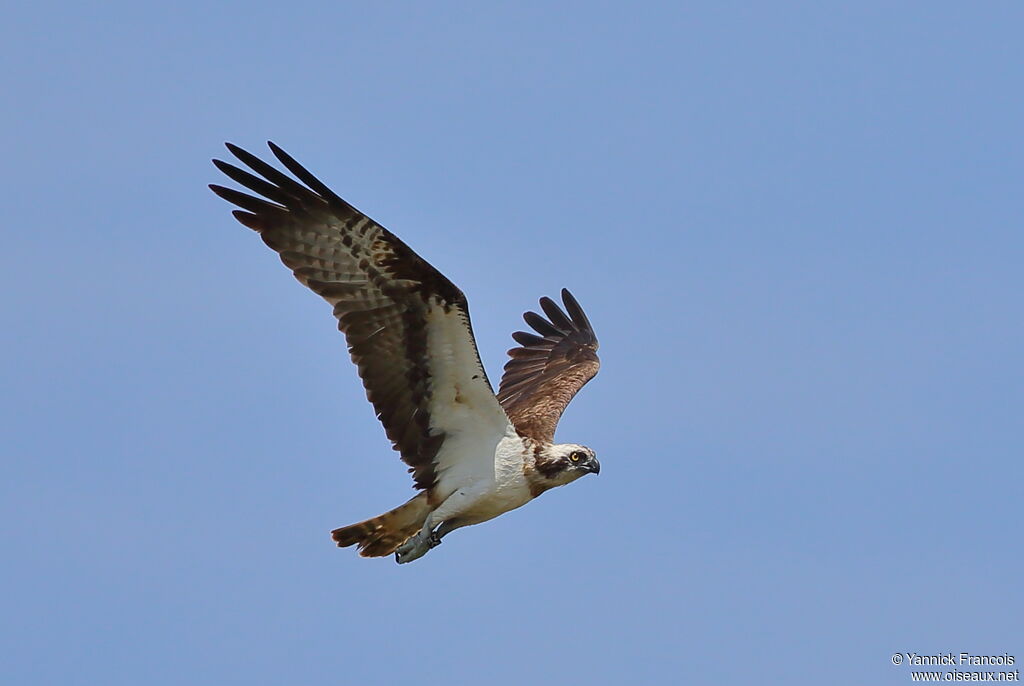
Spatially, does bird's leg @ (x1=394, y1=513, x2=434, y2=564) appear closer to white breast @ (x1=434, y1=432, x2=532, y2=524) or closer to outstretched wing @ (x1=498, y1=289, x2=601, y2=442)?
white breast @ (x1=434, y1=432, x2=532, y2=524)

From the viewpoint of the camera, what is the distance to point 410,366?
15.6m

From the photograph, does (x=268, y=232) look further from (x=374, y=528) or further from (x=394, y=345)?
(x=374, y=528)

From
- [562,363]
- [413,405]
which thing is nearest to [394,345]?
[413,405]

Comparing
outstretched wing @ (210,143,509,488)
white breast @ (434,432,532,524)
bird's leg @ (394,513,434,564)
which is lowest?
bird's leg @ (394,513,434,564)

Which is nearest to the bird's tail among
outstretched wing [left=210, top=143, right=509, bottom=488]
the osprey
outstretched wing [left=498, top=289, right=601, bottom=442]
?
the osprey

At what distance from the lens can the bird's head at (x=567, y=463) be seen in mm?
15836

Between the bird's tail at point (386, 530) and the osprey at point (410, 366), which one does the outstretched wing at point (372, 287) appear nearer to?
the osprey at point (410, 366)

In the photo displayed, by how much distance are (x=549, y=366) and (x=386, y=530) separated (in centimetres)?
412

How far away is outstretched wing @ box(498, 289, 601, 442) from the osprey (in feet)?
4.88

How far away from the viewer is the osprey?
15.3m

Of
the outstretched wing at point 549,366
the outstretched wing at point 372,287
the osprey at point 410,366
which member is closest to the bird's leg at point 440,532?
the osprey at point 410,366

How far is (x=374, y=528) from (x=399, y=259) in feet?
7.77

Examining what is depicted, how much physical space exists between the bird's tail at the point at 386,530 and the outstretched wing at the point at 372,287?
38.2 inches

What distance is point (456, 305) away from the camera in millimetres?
15203
